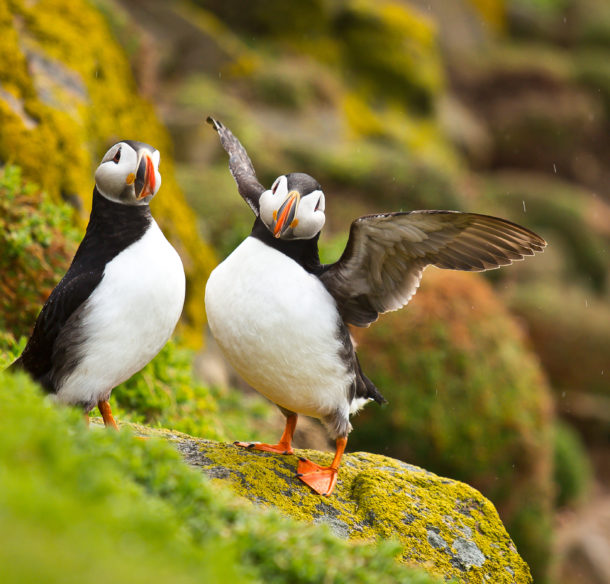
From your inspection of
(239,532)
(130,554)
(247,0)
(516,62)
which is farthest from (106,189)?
(516,62)

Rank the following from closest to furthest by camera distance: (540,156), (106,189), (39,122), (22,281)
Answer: (106,189)
(22,281)
(39,122)
(540,156)

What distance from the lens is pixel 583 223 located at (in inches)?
664

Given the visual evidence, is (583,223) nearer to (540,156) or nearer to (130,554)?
(540,156)

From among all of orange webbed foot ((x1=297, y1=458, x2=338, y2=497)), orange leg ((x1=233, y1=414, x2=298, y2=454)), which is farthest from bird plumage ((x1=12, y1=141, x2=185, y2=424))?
orange webbed foot ((x1=297, y1=458, x2=338, y2=497))

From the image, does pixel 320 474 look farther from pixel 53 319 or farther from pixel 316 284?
pixel 53 319

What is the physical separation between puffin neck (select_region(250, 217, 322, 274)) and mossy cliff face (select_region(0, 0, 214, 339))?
2.61m

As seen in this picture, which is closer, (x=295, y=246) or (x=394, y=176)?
(x=295, y=246)

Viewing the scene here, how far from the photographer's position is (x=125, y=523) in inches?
91.4

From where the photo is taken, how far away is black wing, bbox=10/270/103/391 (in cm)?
370

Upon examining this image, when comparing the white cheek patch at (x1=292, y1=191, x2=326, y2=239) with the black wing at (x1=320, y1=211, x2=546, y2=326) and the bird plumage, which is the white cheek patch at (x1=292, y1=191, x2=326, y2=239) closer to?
the black wing at (x1=320, y1=211, x2=546, y2=326)

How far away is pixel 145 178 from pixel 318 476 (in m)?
1.66

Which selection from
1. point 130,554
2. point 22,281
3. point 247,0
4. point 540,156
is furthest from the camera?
point 540,156

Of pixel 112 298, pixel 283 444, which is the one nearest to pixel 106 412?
pixel 112 298

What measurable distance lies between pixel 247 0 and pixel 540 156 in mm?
8068
